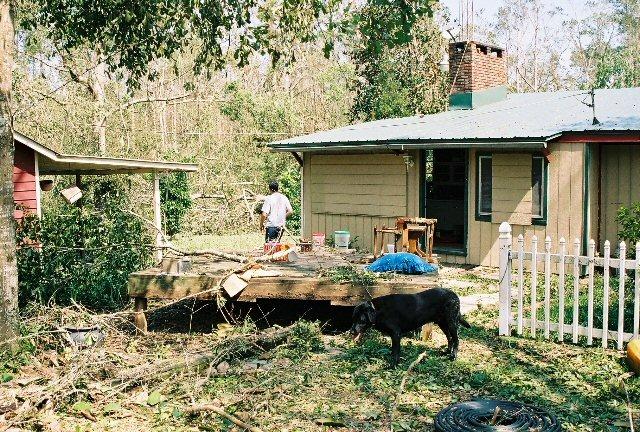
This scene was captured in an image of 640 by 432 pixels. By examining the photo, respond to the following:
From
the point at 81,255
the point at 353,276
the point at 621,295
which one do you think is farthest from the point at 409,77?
the point at 621,295

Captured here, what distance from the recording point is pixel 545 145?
1201cm

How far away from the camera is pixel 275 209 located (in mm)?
11172

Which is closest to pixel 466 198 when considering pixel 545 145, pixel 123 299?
pixel 545 145

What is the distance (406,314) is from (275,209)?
15.7ft

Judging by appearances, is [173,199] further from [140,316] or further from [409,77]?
[140,316]

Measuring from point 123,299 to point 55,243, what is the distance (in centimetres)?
142

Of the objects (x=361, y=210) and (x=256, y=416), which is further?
(x=361, y=210)

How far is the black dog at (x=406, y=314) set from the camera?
22.1 feet

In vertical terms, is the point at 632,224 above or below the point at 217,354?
above

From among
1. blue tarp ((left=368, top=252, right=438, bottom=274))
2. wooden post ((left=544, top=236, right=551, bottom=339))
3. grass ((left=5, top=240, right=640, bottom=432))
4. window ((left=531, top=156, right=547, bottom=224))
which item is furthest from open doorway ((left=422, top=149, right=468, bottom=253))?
grass ((left=5, top=240, right=640, bottom=432))

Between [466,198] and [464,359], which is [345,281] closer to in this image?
[464,359]

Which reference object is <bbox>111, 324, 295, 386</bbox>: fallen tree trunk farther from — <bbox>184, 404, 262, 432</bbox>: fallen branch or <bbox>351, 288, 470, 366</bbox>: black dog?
<bbox>351, 288, 470, 366</bbox>: black dog

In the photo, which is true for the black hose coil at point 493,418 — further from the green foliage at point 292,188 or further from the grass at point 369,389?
the green foliage at point 292,188

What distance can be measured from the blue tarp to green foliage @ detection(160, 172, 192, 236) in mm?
11774
